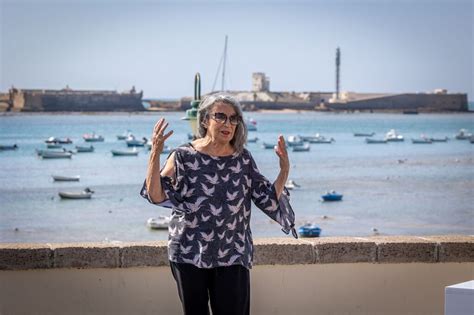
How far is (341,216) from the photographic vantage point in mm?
40906

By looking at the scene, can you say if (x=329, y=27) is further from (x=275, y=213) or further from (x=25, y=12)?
(x=275, y=213)

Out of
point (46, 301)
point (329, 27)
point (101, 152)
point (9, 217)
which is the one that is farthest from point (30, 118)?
point (46, 301)

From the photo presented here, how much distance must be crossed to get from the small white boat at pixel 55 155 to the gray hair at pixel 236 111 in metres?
62.1

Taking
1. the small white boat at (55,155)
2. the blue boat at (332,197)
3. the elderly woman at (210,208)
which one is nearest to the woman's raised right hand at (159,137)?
the elderly woman at (210,208)

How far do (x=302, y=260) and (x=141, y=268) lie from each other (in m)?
0.86

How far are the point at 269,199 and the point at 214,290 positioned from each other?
1.60 feet

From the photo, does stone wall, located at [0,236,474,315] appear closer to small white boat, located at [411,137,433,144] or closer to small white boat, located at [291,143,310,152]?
small white boat, located at [291,143,310,152]

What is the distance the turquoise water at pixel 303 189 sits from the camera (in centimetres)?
3756

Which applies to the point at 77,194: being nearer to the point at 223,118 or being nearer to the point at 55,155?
the point at 55,155

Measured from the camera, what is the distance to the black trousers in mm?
4320

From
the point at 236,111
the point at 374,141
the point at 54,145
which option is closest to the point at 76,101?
the point at 374,141

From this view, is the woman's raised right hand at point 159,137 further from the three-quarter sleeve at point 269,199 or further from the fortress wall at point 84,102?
the fortress wall at point 84,102

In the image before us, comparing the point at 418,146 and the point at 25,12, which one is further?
the point at 25,12

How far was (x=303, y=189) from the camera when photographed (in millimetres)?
49000
